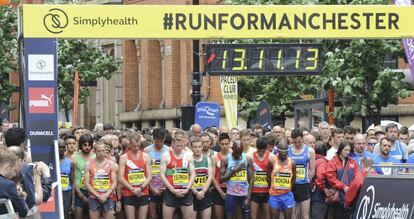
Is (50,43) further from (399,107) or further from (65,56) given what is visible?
(65,56)

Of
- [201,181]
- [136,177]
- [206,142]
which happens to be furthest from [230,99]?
[136,177]

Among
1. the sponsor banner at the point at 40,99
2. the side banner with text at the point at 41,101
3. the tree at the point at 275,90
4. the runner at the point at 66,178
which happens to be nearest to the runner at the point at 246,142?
the runner at the point at 66,178

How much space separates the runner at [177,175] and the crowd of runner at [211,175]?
0.02 metres

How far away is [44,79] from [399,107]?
68.6 feet

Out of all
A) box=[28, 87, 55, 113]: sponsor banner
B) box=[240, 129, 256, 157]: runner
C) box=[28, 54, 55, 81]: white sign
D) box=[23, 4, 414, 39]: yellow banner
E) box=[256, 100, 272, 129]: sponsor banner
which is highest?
box=[23, 4, 414, 39]: yellow banner

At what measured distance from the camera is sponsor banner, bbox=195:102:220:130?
27.7 m

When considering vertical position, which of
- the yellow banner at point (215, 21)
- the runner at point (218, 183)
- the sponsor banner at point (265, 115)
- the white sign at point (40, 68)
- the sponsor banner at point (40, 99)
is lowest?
the runner at point (218, 183)

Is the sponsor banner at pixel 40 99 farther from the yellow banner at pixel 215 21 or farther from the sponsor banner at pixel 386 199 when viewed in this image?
the sponsor banner at pixel 386 199

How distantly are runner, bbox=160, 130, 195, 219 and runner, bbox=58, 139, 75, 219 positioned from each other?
1.47m

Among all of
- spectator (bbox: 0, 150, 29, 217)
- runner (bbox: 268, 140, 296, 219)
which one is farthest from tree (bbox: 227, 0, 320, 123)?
spectator (bbox: 0, 150, 29, 217)

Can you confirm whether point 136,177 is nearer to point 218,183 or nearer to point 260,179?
point 218,183

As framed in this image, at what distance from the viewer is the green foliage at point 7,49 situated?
43812 mm

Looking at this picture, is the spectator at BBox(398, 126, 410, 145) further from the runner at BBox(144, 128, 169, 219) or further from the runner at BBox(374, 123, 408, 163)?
the runner at BBox(144, 128, 169, 219)

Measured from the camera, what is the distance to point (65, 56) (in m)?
45.9
